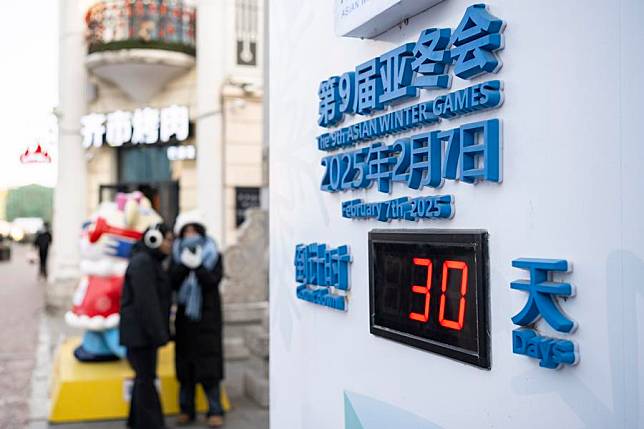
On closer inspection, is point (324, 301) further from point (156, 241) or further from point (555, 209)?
point (156, 241)

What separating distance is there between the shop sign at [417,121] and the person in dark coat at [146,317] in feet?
10.8

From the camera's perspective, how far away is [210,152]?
13664 mm

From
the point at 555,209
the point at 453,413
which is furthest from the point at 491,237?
the point at 453,413

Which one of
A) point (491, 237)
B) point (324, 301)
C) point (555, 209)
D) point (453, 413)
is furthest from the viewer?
point (324, 301)

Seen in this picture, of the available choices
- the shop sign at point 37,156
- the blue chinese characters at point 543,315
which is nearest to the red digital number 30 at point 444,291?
the blue chinese characters at point 543,315

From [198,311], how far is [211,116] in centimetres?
745

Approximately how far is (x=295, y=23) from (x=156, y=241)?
3161 millimetres

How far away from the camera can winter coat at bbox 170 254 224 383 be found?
6738 millimetres

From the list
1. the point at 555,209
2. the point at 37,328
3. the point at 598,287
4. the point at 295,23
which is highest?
the point at 295,23

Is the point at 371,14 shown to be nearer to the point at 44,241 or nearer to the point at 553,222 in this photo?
the point at 553,222

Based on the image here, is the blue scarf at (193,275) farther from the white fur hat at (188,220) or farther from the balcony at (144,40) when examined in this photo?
the balcony at (144,40)

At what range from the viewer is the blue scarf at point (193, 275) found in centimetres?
671

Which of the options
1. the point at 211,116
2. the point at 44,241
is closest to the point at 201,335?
the point at 211,116

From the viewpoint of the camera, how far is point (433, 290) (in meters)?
2.54
